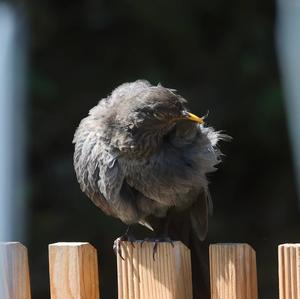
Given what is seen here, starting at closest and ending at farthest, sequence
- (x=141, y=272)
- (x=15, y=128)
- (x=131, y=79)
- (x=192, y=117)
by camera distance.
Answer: (x=141, y=272)
(x=192, y=117)
(x=15, y=128)
(x=131, y=79)

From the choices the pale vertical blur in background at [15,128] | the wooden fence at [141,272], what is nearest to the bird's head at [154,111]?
the wooden fence at [141,272]

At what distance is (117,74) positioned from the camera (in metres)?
5.38

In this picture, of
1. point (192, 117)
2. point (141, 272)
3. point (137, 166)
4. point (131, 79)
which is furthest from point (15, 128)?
point (141, 272)

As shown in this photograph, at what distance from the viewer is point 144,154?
A: 9.71 ft

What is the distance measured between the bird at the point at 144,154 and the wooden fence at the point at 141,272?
61 centimetres

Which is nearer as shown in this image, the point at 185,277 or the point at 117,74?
the point at 185,277

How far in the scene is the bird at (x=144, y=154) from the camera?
2.94 meters

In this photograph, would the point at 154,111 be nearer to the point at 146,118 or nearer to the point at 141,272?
the point at 146,118

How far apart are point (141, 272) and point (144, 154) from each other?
79 centimetres

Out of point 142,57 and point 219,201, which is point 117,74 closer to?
point 142,57

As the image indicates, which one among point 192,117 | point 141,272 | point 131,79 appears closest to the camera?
point 141,272

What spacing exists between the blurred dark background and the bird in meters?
2.15

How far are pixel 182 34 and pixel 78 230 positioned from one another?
143 centimetres

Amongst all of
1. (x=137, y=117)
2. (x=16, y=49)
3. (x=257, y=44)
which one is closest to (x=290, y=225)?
(x=257, y=44)
